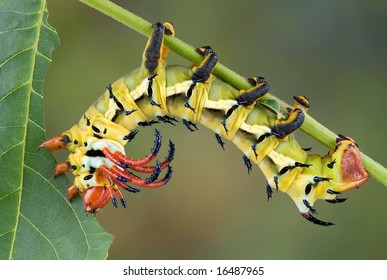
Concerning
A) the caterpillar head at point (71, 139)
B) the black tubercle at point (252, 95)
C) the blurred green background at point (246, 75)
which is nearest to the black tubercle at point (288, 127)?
the black tubercle at point (252, 95)

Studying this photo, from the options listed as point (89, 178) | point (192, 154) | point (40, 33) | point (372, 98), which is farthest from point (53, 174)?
point (372, 98)

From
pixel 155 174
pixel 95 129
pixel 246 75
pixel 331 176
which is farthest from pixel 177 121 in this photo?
pixel 246 75

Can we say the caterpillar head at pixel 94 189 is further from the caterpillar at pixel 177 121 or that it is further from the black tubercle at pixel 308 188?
the black tubercle at pixel 308 188

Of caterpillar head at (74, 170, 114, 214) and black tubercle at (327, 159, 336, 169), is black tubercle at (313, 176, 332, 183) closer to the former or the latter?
black tubercle at (327, 159, 336, 169)

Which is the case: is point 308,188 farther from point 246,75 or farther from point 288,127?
point 246,75

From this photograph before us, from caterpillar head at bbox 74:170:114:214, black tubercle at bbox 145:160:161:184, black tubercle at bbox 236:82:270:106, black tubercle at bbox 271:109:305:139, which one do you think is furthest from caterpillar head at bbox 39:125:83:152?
black tubercle at bbox 271:109:305:139

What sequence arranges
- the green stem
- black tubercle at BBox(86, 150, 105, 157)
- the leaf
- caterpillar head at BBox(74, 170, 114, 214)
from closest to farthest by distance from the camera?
the green stem → the leaf → caterpillar head at BBox(74, 170, 114, 214) → black tubercle at BBox(86, 150, 105, 157)
